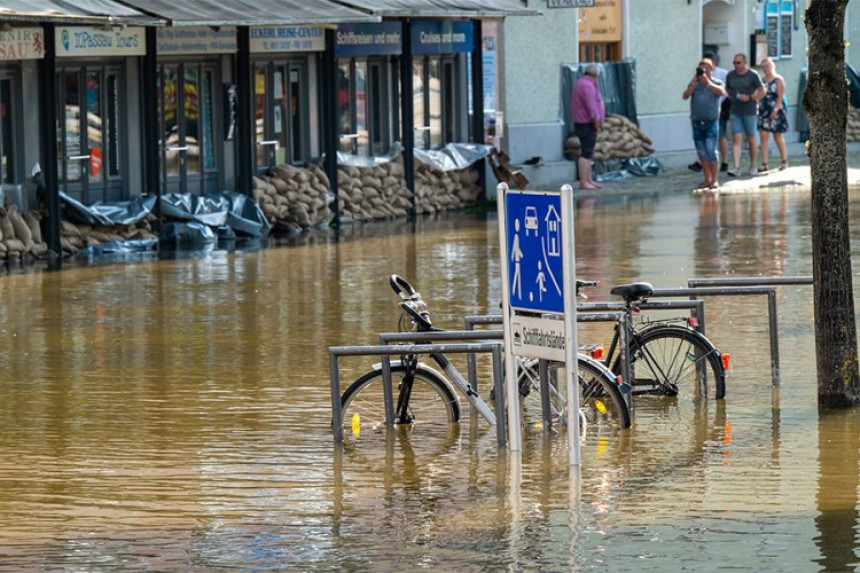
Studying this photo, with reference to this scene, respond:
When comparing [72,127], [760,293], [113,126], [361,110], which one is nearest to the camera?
[760,293]

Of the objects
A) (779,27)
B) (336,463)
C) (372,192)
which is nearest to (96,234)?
(372,192)

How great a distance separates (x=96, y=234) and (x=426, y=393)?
11014 millimetres

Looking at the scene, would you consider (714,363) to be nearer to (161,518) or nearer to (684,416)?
(684,416)

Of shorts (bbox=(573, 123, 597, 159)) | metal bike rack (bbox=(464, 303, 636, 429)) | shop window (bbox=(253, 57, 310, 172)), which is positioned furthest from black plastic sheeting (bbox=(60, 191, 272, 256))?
metal bike rack (bbox=(464, 303, 636, 429))

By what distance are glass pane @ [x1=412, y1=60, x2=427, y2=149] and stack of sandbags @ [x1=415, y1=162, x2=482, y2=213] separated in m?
0.68

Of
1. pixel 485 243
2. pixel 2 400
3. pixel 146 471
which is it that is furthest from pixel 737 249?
pixel 146 471

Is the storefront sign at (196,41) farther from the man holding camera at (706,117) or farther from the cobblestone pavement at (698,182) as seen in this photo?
the man holding camera at (706,117)

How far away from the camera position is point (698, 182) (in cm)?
2939

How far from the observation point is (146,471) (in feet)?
31.5

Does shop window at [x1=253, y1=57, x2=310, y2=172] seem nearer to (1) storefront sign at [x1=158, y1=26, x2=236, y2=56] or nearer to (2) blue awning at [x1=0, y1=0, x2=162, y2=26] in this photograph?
(1) storefront sign at [x1=158, y1=26, x2=236, y2=56]

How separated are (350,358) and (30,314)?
3709mm

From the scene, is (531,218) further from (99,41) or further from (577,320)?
(99,41)

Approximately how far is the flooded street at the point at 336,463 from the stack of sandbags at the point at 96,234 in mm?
3999

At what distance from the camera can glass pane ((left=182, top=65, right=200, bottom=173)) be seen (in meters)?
23.5
